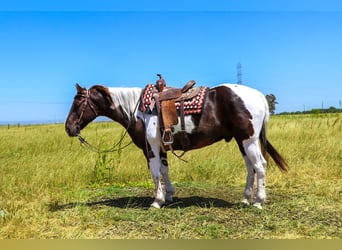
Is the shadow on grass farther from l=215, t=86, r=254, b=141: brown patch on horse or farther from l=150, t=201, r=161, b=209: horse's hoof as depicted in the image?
l=215, t=86, r=254, b=141: brown patch on horse

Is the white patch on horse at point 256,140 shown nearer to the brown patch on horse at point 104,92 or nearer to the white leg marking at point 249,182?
the white leg marking at point 249,182

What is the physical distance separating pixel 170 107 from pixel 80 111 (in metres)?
1.55

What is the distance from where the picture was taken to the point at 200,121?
16.9 ft

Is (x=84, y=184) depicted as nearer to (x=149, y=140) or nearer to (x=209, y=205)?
(x=149, y=140)

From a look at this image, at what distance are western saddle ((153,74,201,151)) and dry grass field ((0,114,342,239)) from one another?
105 centimetres

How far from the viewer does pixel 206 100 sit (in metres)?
5.21

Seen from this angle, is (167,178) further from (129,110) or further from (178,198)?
(129,110)

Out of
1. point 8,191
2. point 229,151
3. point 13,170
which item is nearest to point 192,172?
point 229,151

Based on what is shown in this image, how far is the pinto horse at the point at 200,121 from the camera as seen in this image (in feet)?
16.4

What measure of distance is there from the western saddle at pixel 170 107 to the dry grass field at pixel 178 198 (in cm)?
105

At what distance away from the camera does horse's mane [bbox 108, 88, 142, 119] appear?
5.49 meters

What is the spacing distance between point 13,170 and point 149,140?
4.56m

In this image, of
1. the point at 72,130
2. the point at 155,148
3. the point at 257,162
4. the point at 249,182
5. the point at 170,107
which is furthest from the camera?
the point at 72,130

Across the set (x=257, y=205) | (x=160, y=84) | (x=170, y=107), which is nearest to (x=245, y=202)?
(x=257, y=205)
